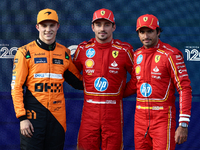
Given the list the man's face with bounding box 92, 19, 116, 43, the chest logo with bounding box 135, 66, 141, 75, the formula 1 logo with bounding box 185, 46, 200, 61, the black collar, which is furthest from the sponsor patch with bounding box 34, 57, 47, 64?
the formula 1 logo with bounding box 185, 46, 200, 61

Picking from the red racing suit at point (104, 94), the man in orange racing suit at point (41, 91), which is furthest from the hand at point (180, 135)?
the man in orange racing suit at point (41, 91)

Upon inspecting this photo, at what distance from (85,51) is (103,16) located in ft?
1.37

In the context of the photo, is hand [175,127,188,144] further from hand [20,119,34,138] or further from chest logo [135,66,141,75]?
hand [20,119,34,138]

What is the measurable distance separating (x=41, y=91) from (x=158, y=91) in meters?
1.07

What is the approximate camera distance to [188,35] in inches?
120

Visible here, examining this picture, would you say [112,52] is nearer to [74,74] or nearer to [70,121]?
[74,74]

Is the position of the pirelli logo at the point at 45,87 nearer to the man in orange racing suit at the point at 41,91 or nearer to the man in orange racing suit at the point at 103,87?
the man in orange racing suit at the point at 41,91

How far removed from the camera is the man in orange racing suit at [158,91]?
2.05 meters

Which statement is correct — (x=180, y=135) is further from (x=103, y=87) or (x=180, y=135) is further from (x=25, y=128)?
(x=25, y=128)

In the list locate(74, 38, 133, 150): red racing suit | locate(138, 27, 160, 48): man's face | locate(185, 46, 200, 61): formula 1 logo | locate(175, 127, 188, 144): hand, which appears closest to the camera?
locate(175, 127, 188, 144): hand

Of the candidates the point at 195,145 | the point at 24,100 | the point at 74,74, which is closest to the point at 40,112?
the point at 24,100

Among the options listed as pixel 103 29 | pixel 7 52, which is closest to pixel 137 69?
pixel 103 29

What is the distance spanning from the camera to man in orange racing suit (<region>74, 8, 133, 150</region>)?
238 centimetres

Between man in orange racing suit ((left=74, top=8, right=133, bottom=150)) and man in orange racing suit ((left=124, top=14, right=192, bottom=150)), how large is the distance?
257 mm
